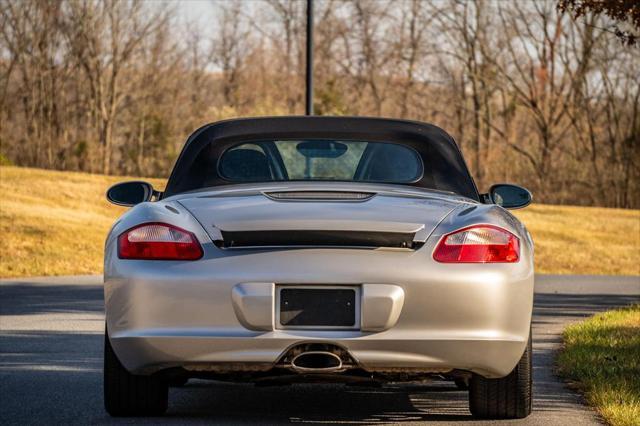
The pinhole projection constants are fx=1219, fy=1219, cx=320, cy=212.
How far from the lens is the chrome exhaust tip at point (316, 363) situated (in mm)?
5324

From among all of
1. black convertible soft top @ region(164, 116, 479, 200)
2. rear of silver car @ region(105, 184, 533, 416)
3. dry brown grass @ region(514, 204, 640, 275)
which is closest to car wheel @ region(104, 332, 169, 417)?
rear of silver car @ region(105, 184, 533, 416)

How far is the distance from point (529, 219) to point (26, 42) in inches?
1043

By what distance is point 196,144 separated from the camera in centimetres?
663

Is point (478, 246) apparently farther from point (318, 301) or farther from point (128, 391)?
point (128, 391)

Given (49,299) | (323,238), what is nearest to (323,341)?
(323,238)

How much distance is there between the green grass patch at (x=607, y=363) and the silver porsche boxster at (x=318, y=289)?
3.25 feet

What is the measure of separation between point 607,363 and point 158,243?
13.5ft

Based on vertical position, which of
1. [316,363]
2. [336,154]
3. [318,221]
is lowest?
[316,363]

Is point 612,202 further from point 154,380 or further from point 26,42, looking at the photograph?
point 154,380

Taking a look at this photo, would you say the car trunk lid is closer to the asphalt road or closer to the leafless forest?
the asphalt road

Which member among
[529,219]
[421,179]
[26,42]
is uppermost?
[26,42]

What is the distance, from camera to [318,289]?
17.4ft

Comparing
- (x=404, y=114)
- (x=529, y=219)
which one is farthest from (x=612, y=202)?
(x=404, y=114)

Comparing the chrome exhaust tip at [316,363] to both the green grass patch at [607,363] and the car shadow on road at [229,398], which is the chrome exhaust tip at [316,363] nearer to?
the car shadow on road at [229,398]
